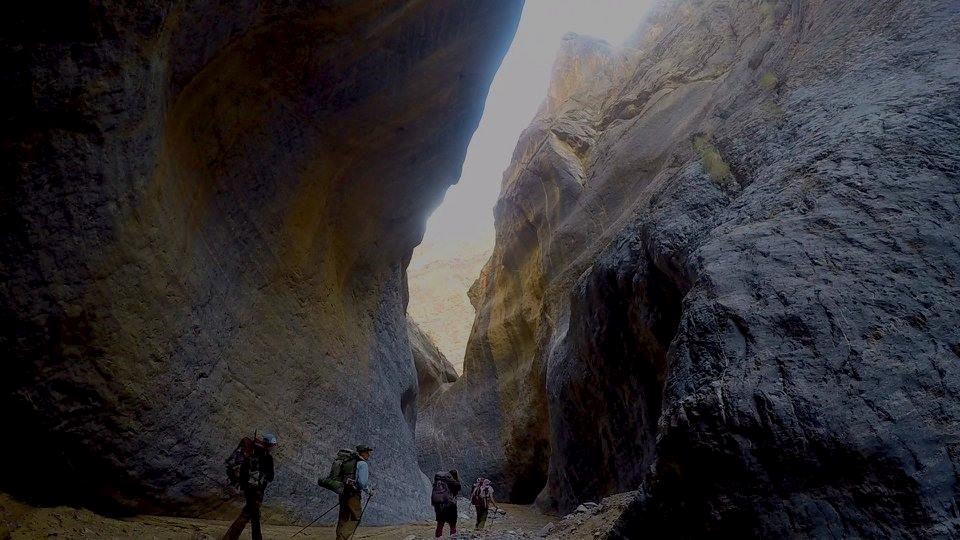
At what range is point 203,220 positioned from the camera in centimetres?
748

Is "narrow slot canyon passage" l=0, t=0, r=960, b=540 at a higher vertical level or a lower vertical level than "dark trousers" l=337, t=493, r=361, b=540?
higher

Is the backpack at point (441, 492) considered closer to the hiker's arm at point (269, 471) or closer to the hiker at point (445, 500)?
the hiker at point (445, 500)

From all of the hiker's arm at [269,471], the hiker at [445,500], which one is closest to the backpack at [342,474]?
the hiker's arm at [269,471]

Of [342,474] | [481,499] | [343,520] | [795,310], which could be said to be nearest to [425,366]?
[481,499]

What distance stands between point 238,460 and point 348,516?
1.32 metres

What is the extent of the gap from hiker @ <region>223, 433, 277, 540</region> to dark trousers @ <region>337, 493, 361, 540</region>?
82 centimetres

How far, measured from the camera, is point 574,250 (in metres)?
17.9

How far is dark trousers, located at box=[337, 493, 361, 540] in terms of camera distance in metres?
6.54

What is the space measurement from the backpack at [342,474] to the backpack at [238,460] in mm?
831

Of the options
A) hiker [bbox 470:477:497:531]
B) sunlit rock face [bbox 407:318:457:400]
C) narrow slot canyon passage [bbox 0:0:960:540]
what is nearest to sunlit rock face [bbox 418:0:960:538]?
narrow slot canyon passage [bbox 0:0:960:540]

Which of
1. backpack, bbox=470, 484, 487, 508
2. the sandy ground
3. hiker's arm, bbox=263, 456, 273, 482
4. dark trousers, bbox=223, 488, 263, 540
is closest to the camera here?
the sandy ground

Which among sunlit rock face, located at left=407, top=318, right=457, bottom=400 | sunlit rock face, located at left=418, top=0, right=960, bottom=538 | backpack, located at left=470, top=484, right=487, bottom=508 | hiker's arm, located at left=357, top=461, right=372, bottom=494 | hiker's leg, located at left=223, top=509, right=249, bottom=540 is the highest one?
sunlit rock face, located at left=407, top=318, right=457, bottom=400

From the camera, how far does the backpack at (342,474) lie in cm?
667

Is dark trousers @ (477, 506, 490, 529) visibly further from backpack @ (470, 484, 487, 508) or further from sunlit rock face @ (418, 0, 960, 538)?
sunlit rock face @ (418, 0, 960, 538)
